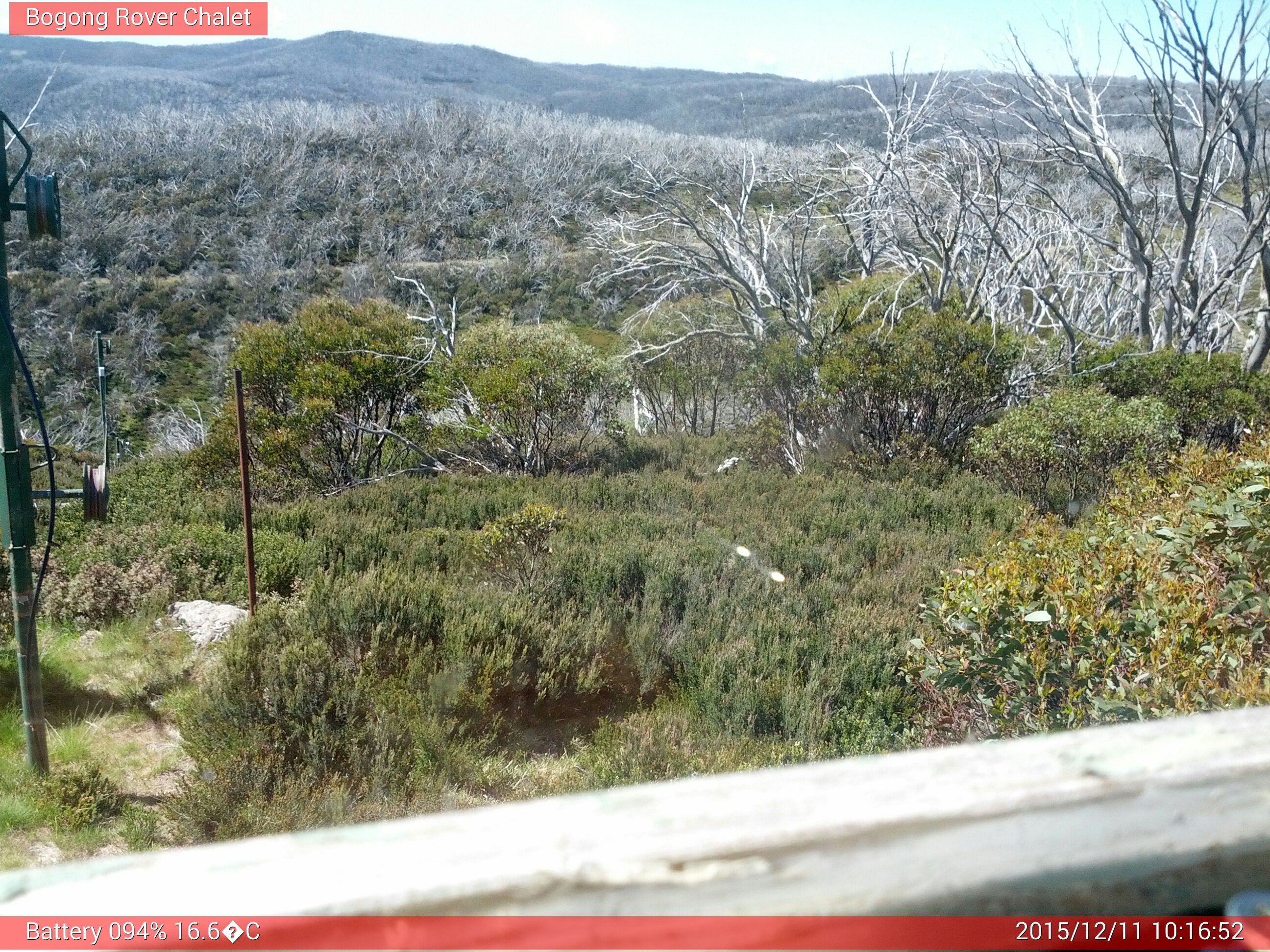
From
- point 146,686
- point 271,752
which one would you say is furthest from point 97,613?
point 271,752

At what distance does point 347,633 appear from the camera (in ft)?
15.3

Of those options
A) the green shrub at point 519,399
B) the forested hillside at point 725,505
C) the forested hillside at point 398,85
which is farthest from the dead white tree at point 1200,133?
the forested hillside at point 398,85

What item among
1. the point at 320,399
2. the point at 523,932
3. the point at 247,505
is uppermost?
the point at 523,932

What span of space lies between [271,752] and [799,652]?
8.40 ft

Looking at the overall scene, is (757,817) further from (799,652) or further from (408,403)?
(408,403)

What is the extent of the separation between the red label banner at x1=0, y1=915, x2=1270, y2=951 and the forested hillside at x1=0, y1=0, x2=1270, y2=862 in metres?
1.88

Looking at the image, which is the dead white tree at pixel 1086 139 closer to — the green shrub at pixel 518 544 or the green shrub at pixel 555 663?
the green shrub at pixel 555 663

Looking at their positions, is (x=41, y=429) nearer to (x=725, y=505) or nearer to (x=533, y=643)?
(x=533, y=643)

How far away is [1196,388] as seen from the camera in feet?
31.2

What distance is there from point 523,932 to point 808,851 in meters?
0.21

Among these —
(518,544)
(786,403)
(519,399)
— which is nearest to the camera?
(518,544)

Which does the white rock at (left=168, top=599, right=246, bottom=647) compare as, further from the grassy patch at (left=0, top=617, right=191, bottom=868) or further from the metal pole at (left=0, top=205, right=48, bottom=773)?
the metal pole at (left=0, top=205, right=48, bottom=773)

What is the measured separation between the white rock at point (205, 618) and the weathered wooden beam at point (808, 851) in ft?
16.2

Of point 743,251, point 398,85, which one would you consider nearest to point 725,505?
point 743,251
